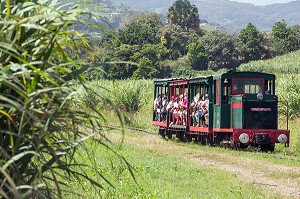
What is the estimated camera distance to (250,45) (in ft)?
340

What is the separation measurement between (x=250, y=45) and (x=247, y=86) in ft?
269

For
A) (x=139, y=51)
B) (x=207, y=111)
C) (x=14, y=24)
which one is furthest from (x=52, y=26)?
(x=139, y=51)

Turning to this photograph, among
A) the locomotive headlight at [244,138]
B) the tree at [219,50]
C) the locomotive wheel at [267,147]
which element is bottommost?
the locomotive wheel at [267,147]

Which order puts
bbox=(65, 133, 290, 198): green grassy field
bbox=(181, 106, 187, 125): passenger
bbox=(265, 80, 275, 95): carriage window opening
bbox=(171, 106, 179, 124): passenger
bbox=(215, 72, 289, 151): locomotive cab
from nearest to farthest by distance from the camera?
bbox=(65, 133, 290, 198): green grassy field, bbox=(215, 72, 289, 151): locomotive cab, bbox=(265, 80, 275, 95): carriage window opening, bbox=(181, 106, 187, 125): passenger, bbox=(171, 106, 179, 124): passenger

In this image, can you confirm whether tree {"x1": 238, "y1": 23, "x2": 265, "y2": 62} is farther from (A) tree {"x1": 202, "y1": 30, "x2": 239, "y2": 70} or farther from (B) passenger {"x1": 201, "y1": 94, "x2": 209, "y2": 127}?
(B) passenger {"x1": 201, "y1": 94, "x2": 209, "y2": 127}

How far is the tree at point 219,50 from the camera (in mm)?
101188

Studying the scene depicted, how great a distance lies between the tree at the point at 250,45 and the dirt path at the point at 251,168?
83.0 m

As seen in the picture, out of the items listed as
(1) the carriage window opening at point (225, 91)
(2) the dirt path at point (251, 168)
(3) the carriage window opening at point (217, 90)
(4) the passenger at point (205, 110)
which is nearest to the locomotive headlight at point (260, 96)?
(1) the carriage window opening at point (225, 91)

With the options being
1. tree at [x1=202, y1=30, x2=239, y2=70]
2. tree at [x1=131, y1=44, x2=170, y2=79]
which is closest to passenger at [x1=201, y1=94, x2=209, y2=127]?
tree at [x1=131, y1=44, x2=170, y2=79]

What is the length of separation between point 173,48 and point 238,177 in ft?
303

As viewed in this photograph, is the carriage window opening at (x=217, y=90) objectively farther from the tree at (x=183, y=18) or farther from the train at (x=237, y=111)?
the tree at (x=183, y=18)

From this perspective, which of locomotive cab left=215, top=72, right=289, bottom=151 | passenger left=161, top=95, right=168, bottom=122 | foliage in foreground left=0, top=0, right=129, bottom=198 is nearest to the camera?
foliage in foreground left=0, top=0, right=129, bottom=198

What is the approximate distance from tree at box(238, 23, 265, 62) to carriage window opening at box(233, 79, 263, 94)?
80998 mm

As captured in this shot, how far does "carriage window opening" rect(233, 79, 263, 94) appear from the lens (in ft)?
73.7
